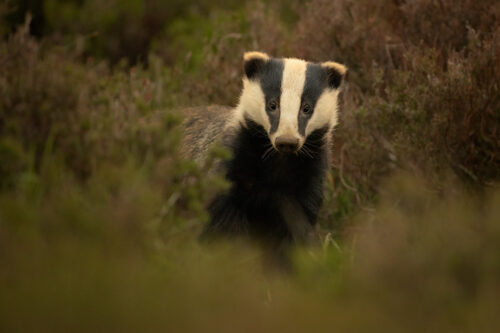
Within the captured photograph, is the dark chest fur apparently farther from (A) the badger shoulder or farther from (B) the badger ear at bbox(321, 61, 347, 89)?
(B) the badger ear at bbox(321, 61, 347, 89)

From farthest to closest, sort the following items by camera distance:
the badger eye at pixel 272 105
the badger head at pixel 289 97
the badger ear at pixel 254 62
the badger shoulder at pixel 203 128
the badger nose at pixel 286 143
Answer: the badger shoulder at pixel 203 128
the badger ear at pixel 254 62
the badger eye at pixel 272 105
the badger head at pixel 289 97
the badger nose at pixel 286 143

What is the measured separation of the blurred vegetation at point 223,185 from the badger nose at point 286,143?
354 mm

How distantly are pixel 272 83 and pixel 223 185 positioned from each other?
4.76 ft

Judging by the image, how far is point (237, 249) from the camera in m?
3.82

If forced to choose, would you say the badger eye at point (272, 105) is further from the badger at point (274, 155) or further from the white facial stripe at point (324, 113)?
the white facial stripe at point (324, 113)

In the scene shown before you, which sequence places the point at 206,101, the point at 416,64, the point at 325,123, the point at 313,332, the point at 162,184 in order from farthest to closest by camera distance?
1. the point at 206,101
2. the point at 416,64
3. the point at 325,123
4. the point at 162,184
5. the point at 313,332

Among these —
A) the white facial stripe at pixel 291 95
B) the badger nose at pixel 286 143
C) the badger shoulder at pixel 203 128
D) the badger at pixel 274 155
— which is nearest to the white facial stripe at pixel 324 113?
the badger at pixel 274 155

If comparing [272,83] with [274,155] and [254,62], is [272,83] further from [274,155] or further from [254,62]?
[274,155]

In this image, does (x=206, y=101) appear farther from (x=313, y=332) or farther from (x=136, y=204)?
(x=313, y=332)

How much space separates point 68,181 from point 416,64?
2626 millimetres

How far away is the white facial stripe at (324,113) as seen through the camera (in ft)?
13.2

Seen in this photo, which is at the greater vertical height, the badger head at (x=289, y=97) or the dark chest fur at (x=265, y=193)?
the badger head at (x=289, y=97)

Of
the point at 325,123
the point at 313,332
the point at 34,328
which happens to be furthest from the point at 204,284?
the point at 325,123

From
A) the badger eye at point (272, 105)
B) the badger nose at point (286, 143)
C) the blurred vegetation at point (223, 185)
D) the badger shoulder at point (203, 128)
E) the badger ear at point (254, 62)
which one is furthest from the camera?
the badger shoulder at point (203, 128)
